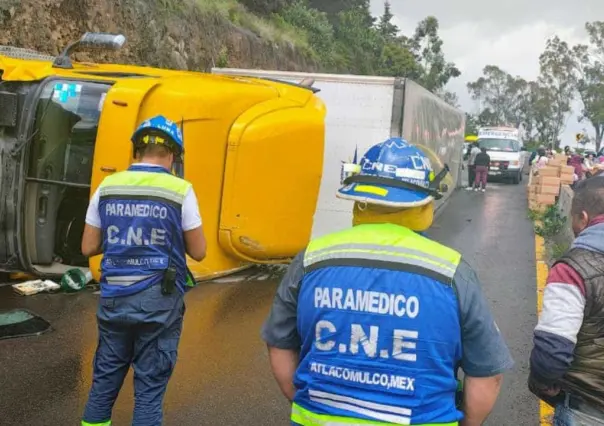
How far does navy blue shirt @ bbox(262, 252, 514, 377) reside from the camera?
181 centimetres

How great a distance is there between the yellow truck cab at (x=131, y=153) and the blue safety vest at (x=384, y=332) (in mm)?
4537

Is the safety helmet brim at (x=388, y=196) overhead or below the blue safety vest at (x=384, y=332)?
overhead

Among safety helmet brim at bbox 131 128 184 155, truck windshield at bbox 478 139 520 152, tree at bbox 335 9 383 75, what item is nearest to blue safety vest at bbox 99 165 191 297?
safety helmet brim at bbox 131 128 184 155

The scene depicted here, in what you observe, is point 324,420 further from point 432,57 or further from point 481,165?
point 432,57

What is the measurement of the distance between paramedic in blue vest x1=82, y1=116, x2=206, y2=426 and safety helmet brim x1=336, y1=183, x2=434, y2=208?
133 centimetres

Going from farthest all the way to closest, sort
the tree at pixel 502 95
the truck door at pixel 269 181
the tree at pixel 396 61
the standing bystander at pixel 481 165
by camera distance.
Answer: the tree at pixel 502 95 → the tree at pixel 396 61 → the standing bystander at pixel 481 165 → the truck door at pixel 269 181

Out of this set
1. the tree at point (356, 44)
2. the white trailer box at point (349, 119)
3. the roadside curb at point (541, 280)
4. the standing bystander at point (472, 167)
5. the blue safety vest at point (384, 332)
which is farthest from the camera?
the tree at point (356, 44)

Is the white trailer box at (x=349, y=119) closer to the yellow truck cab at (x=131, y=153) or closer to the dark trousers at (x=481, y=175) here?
the yellow truck cab at (x=131, y=153)

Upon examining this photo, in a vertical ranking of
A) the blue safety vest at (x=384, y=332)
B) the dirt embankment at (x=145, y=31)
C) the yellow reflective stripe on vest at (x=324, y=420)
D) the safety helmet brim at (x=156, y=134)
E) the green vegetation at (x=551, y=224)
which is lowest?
the green vegetation at (x=551, y=224)

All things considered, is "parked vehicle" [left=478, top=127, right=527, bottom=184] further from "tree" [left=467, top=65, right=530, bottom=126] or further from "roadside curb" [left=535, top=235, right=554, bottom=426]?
"tree" [left=467, top=65, right=530, bottom=126]

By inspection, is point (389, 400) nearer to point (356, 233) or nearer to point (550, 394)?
point (356, 233)

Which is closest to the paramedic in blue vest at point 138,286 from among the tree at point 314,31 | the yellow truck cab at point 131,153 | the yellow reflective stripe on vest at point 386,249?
the yellow reflective stripe on vest at point 386,249

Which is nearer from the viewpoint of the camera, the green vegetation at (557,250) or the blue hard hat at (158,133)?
the blue hard hat at (158,133)

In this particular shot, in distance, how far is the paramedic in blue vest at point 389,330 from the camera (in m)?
1.77
